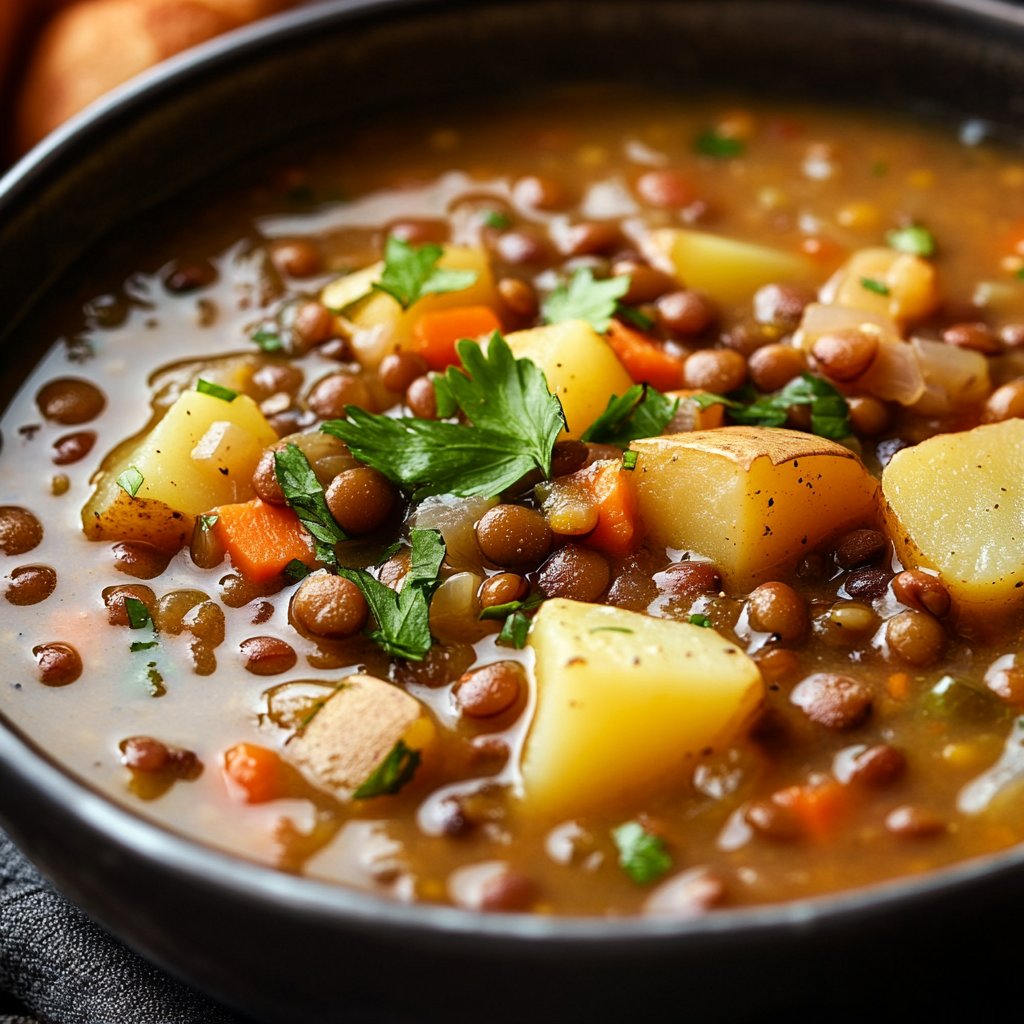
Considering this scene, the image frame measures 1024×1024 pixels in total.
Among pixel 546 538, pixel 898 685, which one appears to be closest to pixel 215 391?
pixel 546 538

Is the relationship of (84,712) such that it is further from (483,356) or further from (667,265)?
(667,265)

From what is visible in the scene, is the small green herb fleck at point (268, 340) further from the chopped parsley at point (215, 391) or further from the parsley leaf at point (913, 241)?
the parsley leaf at point (913, 241)

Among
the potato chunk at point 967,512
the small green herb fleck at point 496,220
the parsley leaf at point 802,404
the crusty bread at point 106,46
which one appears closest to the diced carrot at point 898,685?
the potato chunk at point 967,512

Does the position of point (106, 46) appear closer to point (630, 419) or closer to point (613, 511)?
point (630, 419)

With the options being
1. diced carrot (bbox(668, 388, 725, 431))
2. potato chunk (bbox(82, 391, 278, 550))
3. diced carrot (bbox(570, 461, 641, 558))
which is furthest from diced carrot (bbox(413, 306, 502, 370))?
diced carrot (bbox(570, 461, 641, 558))

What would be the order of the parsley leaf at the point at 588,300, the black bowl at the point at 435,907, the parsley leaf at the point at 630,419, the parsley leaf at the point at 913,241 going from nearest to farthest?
the black bowl at the point at 435,907 < the parsley leaf at the point at 630,419 < the parsley leaf at the point at 588,300 < the parsley leaf at the point at 913,241

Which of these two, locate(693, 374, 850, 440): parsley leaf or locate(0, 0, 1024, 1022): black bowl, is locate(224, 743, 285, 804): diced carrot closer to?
locate(0, 0, 1024, 1022): black bowl
